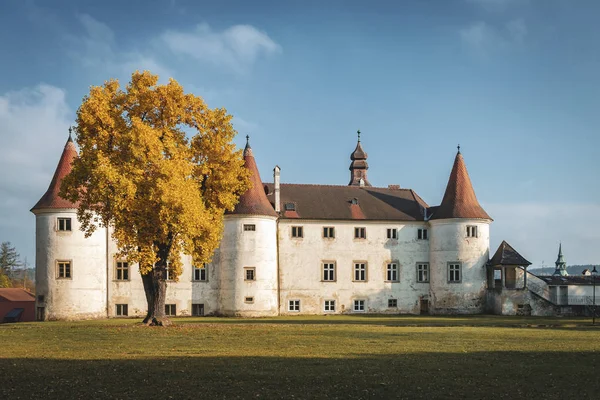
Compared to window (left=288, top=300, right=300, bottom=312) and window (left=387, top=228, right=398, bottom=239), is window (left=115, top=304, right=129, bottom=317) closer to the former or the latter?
window (left=288, top=300, right=300, bottom=312)

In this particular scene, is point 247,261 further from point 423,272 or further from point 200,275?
point 423,272

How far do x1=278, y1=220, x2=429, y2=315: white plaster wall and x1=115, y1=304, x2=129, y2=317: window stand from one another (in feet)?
37.2

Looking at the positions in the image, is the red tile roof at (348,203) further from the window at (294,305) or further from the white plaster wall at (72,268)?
the white plaster wall at (72,268)

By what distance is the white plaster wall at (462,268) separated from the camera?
54938 millimetres

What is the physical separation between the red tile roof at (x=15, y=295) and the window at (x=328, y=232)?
31.4m

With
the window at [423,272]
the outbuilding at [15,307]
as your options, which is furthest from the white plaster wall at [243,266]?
the outbuilding at [15,307]

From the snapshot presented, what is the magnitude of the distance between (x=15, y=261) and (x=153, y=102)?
106 meters

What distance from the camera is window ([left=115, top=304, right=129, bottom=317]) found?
51.3 meters

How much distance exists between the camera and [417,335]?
97.2 feet

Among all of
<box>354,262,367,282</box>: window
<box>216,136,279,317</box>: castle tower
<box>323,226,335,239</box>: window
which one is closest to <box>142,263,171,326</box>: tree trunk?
<box>216,136,279,317</box>: castle tower

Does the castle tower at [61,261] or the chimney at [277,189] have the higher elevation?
the chimney at [277,189]

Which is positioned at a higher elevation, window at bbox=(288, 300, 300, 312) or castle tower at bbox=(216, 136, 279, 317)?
castle tower at bbox=(216, 136, 279, 317)

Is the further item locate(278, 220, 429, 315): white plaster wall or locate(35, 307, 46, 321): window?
locate(278, 220, 429, 315): white plaster wall

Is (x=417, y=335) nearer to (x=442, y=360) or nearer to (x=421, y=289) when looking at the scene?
(x=442, y=360)
